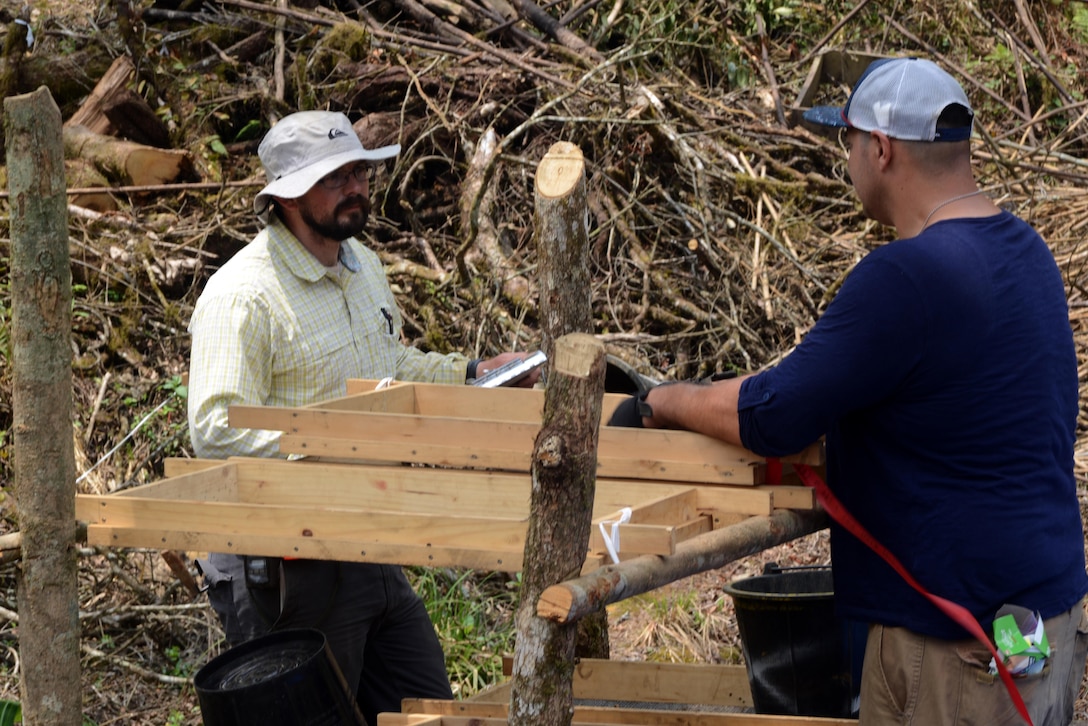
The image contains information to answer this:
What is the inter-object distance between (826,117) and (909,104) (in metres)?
0.45

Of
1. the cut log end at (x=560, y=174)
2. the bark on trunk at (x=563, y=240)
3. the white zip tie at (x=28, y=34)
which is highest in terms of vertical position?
the white zip tie at (x=28, y=34)

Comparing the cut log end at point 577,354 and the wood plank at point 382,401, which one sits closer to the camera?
the cut log end at point 577,354

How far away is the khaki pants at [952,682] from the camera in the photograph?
104 inches

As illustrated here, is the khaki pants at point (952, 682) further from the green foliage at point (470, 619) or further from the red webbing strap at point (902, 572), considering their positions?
the green foliage at point (470, 619)

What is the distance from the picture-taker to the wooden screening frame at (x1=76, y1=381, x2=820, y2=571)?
2.65 meters

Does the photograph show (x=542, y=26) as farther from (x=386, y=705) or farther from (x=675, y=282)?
(x=386, y=705)

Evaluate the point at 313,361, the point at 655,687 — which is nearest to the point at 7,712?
the point at 313,361

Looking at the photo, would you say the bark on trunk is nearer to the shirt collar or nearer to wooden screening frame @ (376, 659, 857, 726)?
the shirt collar

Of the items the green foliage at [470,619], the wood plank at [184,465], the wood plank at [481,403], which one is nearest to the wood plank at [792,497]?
the wood plank at [481,403]

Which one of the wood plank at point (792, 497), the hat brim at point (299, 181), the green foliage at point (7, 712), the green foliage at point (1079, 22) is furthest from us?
the green foliage at point (1079, 22)

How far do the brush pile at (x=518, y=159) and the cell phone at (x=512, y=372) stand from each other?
2.55 metres

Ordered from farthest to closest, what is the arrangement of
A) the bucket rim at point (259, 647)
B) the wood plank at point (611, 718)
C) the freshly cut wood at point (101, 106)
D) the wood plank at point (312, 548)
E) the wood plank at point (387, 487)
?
the freshly cut wood at point (101, 106) < the bucket rim at point (259, 647) < the wood plank at point (387, 487) < the wood plank at point (611, 718) < the wood plank at point (312, 548)

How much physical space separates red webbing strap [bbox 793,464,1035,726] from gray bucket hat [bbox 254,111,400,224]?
1.87m

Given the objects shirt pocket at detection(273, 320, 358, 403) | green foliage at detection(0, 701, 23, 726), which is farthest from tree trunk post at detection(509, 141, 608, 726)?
green foliage at detection(0, 701, 23, 726)
